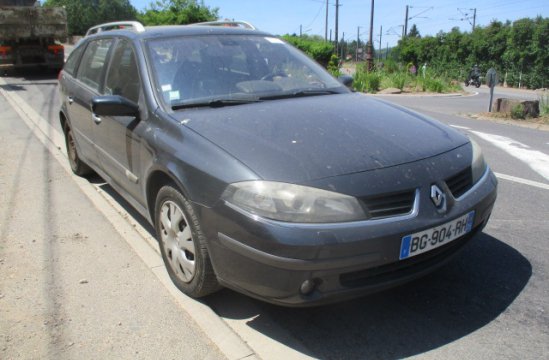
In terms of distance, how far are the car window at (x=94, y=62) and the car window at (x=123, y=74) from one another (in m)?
0.30

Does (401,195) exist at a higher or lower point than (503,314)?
higher

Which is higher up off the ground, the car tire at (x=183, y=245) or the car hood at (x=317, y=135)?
the car hood at (x=317, y=135)

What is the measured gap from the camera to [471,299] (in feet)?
10.2

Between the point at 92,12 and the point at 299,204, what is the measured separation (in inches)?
2806

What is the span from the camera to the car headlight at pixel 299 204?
2469mm

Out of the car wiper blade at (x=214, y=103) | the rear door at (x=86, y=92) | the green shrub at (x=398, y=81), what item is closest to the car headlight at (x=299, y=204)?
the car wiper blade at (x=214, y=103)

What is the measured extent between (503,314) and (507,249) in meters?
0.99

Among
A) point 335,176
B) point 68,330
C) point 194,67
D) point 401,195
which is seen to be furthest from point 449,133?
point 68,330

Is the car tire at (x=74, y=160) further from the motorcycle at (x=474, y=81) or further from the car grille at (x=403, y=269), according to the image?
the motorcycle at (x=474, y=81)

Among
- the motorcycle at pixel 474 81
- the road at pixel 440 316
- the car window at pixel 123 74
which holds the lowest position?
the motorcycle at pixel 474 81

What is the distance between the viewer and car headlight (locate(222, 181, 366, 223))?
247 cm

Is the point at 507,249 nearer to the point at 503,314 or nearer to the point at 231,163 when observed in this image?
the point at 503,314

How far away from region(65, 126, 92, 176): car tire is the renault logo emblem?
418cm

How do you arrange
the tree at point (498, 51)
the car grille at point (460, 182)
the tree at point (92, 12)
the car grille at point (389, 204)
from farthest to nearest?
the tree at point (92, 12), the tree at point (498, 51), the car grille at point (460, 182), the car grille at point (389, 204)
